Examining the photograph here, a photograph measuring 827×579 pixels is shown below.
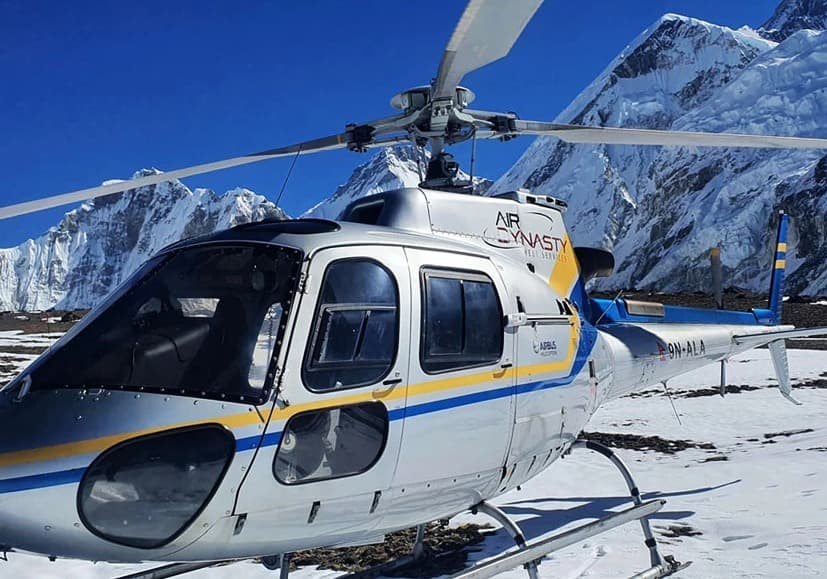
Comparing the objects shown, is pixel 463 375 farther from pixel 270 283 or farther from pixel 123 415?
pixel 123 415

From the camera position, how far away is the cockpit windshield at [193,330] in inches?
122

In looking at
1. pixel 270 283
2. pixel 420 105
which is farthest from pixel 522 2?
pixel 270 283

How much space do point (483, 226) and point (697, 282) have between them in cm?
9932

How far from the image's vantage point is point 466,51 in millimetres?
4281

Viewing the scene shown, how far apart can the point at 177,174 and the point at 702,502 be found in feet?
20.4

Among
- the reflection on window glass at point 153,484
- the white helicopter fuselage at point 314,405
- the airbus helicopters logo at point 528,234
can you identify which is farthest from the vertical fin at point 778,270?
the reflection on window glass at point 153,484

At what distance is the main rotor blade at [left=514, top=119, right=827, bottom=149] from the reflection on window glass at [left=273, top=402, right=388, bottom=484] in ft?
9.30

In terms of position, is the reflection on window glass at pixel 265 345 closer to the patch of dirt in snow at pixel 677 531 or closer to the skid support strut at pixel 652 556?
the skid support strut at pixel 652 556

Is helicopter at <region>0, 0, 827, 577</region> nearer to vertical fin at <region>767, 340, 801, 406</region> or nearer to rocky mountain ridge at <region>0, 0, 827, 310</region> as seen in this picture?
vertical fin at <region>767, 340, 801, 406</region>

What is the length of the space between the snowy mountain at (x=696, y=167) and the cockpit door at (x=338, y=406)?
7578 cm

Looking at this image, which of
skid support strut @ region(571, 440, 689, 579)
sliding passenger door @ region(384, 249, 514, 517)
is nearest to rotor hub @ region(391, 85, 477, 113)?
sliding passenger door @ region(384, 249, 514, 517)

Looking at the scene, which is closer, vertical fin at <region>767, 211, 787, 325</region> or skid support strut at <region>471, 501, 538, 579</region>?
skid support strut at <region>471, 501, 538, 579</region>

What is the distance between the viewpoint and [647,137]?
570cm

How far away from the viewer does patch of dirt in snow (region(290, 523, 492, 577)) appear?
5848 mm
